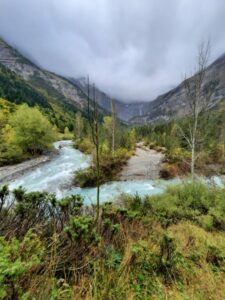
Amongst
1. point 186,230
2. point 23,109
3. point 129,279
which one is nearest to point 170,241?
point 129,279

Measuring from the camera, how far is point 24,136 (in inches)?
1277

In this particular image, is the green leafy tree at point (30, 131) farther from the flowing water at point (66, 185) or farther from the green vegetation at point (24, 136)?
the flowing water at point (66, 185)

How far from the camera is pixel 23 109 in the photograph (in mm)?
34750

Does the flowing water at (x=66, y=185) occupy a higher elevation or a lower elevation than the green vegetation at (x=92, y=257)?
lower

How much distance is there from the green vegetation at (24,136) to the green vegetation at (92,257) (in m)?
28.6

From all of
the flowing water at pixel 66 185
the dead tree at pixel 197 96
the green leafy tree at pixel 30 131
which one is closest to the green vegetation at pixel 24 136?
the green leafy tree at pixel 30 131

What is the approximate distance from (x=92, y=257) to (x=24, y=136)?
3262cm

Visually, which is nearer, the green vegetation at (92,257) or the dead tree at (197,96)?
the green vegetation at (92,257)

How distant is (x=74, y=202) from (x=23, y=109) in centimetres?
3463

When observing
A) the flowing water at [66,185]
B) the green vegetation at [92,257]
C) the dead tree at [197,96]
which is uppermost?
the dead tree at [197,96]

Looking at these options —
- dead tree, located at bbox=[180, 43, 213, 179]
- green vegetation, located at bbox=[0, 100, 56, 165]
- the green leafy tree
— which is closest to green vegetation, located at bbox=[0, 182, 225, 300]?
dead tree, located at bbox=[180, 43, 213, 179]

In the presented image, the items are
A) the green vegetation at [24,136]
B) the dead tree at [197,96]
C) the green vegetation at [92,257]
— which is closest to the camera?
the green vegetation at [92,257]

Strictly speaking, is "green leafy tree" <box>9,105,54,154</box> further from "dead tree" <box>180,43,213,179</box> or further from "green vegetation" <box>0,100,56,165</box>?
"dead tree" <box>180,43,213,179</box>

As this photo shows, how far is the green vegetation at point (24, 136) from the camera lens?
30.1 m
